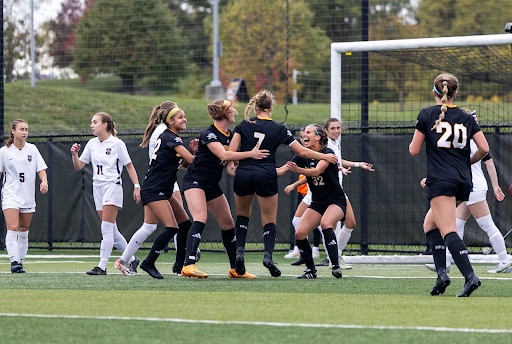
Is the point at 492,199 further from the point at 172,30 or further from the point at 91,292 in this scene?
the point at 172,30

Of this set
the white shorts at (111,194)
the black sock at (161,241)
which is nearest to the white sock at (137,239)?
the black sock at (161,241)

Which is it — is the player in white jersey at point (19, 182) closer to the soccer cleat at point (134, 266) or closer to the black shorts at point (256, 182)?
the soccer cleat at point (134, 266)

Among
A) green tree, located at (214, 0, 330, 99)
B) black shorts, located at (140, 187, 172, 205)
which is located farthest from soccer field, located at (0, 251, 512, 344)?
green tree, located at (214, 0, 330, 99)

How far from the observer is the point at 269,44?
33.3m

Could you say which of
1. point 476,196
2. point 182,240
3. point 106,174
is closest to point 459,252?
point 476,196

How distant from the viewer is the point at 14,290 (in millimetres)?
9648

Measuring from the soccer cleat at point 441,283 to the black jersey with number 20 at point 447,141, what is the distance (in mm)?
827

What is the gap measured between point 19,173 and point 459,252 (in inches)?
254

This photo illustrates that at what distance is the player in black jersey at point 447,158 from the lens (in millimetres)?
8938

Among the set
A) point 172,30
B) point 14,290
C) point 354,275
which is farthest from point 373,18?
point 14,290

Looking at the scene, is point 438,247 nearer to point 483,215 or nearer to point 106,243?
point 483,215

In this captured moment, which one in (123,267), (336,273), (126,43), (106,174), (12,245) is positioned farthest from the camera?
(126,43)

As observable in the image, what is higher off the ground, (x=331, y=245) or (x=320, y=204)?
(x=320, y=204)

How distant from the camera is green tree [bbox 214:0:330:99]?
3331 cm
